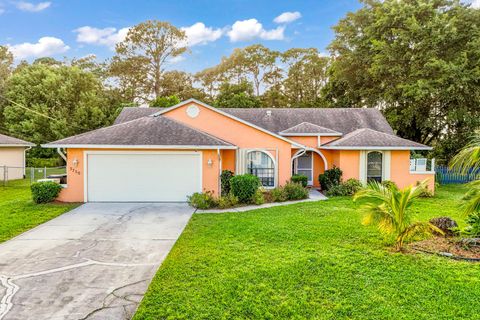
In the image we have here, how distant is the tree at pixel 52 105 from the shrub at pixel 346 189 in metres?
25.8

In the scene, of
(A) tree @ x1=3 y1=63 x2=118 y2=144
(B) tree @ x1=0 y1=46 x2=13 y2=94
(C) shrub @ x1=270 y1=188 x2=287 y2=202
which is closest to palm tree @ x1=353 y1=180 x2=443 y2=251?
(C) shrub @ x1=270 y1=188 x2=287 y2=202

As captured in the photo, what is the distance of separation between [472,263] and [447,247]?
95 centimetres

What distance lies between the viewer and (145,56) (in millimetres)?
37531

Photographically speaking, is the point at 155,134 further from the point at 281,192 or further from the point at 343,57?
the point at 343,57

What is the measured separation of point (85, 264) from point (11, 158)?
19181mm

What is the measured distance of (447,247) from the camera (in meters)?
7.47

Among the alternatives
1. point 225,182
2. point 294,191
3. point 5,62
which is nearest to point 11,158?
point 225,182

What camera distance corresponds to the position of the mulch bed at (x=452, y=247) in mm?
6957

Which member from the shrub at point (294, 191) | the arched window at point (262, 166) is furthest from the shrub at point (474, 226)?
the arched window at point (262, 166)

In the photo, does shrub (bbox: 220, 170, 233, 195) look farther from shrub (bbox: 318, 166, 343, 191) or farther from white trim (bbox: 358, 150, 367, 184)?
white trim (bbox: 358, 150, 367, 184)

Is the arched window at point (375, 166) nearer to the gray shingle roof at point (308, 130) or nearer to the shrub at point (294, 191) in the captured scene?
the gray shingle roof at point (308, 130)

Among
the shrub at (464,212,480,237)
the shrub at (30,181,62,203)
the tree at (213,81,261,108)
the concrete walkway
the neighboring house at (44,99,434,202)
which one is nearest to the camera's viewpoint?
the shrub at (464,212,480,237)

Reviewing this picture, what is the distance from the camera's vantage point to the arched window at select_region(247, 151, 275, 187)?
15766 mm

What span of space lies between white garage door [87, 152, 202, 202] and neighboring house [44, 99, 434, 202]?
4 cm
